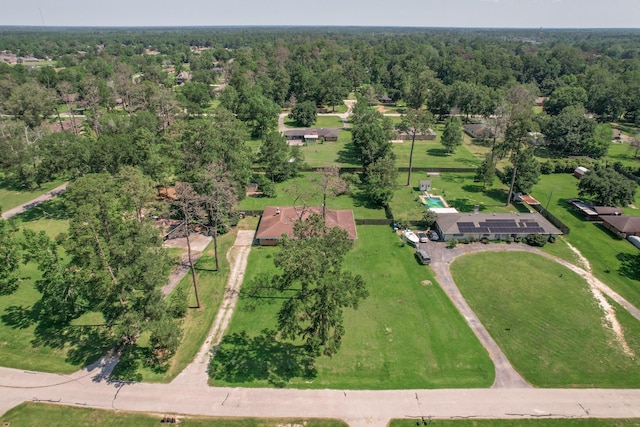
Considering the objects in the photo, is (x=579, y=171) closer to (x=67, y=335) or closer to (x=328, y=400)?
(x=328, y=400)

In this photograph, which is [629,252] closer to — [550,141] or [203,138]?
[550,141]

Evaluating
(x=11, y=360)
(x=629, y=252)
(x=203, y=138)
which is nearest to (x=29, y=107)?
(x=203, y=138)

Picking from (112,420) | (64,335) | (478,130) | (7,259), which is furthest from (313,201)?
(478,130)

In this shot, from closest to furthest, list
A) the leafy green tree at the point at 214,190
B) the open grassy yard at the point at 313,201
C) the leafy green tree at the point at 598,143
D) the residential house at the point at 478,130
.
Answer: the leafy green tree at the point at 214,190, the open grassy yard at the point at 313,201, the leafy green tree at the point at 598,143, the residential house at the point at 478,130

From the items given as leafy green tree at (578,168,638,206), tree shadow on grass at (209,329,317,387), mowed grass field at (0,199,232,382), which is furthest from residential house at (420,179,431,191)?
tree shadow on grass at (209,329,317,387)

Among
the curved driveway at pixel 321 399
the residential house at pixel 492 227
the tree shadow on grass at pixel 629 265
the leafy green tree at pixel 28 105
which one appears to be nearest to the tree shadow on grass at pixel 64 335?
the curved driveway at pixel 321 399

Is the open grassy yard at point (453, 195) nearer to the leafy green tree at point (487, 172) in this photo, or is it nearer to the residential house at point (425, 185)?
the residential house at point (425, 185)

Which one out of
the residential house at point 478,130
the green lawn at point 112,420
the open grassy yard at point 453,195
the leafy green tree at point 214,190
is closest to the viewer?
the green lawn at point 112,420

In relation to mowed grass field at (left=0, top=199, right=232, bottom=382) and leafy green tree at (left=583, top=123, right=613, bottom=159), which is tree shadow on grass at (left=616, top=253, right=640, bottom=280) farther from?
mowed grass field at (left=0, top=199, right=232, bottom=382)
